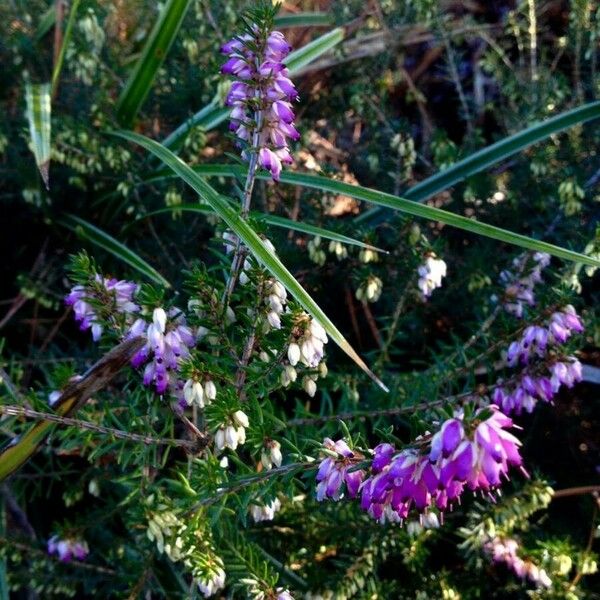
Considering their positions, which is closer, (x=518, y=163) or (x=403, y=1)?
(x=518, y=163)

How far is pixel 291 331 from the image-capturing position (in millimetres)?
1679

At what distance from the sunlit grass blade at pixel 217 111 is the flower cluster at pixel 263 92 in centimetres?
119

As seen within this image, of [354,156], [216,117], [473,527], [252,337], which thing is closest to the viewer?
[252,337]

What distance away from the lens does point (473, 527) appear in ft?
7.71

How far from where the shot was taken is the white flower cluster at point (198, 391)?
5.41 ft

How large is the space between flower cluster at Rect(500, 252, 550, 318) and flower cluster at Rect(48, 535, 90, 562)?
1.38 m

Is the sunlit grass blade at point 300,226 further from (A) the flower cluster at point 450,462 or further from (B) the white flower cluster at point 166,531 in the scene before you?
(B) the white flower cluster at point 166,531

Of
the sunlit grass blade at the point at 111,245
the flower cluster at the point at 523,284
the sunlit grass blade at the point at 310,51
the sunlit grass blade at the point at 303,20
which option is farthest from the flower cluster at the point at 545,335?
the sunlit grass blade at the point at 303,20

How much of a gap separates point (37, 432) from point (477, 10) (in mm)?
3784

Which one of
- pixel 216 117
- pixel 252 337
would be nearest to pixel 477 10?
pixel 216 117

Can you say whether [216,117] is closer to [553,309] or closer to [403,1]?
[403,1]

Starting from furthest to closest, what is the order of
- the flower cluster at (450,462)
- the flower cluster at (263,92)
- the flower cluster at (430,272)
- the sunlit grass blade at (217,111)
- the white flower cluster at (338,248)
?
the sunlit grass blade at (217,111)
the white flower cluster at (338,248)
the flower cluster at (430,272)
the flower cluster at (263,92)
the flower cluster at (450,462)

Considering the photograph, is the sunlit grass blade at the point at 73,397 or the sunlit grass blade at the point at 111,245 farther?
the sunlit grass blade at the point at 111,245

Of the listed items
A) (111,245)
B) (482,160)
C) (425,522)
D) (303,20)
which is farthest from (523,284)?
(303,20)
